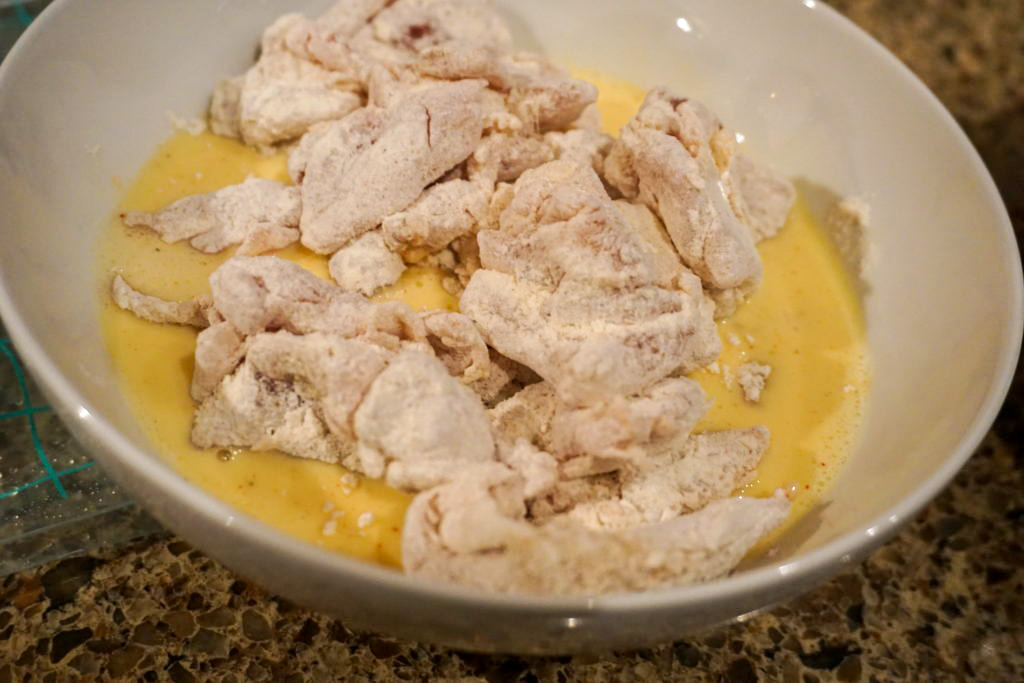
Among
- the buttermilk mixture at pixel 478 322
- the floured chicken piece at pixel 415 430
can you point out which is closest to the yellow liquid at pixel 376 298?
the buttermilk mixture at pixel 478 322

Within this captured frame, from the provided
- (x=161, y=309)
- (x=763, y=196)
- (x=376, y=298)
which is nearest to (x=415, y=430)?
(x=376, y=298)

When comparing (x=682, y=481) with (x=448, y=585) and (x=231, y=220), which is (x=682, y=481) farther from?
(x=231, y=220)

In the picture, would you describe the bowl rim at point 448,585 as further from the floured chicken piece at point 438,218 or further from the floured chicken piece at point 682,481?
the floured chicken piece at point 438,218

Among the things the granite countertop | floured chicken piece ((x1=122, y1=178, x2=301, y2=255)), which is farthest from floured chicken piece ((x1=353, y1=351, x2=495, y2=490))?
floured chicken piece ((x1=122, y1=178, x2=301, y2=255))

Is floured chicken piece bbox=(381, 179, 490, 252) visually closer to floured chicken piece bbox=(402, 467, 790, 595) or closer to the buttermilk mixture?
the buttermilk mixture

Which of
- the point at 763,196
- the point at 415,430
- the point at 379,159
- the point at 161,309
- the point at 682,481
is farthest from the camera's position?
the point at 763,196

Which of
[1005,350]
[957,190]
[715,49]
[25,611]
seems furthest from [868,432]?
[25,611]
